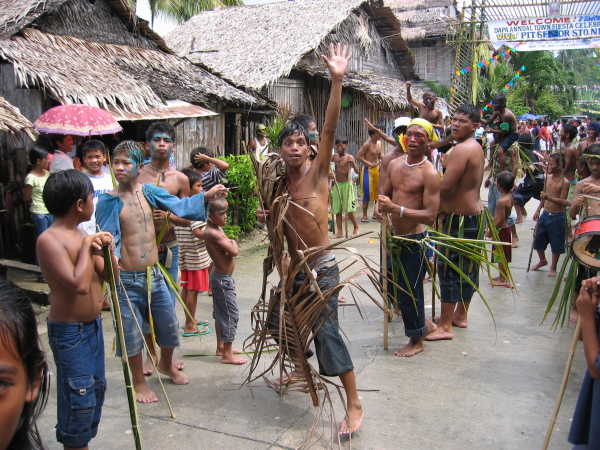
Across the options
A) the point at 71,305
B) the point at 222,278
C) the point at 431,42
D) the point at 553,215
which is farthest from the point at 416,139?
the point at 431,42

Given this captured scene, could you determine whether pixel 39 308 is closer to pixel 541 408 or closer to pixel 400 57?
pixel 541 408

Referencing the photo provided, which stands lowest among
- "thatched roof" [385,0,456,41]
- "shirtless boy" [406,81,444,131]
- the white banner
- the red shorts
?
the red shorts

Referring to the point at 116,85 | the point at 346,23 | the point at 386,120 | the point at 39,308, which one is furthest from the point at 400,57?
the point at 39,308

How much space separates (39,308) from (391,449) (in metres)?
4.28

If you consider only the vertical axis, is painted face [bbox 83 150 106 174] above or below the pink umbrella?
below

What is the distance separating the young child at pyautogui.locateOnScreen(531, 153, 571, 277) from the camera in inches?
279

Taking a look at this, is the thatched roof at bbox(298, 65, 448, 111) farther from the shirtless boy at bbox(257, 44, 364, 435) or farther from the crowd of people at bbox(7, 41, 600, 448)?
the shirtless boy at bbox(257, 44, 364, 435)

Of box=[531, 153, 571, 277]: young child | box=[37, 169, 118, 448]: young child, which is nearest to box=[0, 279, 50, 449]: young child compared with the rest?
box=[37, 169, 118, 448]: young child

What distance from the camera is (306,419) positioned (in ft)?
11.9

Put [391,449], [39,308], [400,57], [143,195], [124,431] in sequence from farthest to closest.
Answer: [400,57]
[39,308]
[143,195]
[124,431]
[391,449]

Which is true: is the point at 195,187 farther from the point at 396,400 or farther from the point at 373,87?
the point at 373,87

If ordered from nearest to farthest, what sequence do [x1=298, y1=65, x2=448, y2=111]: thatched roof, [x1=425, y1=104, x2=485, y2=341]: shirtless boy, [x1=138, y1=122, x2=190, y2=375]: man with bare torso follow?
[x1=138, y1=122, x2=190, y2=375]: man with bare torso
[x1=425, y1=104, x2=485, y2=341]: shirtless boy
[x1=298, y1=65, x2=448, y2=111]: thatched roof

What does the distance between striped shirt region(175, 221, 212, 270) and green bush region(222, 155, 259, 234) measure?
3312 millimetres

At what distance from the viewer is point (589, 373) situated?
2475mm
